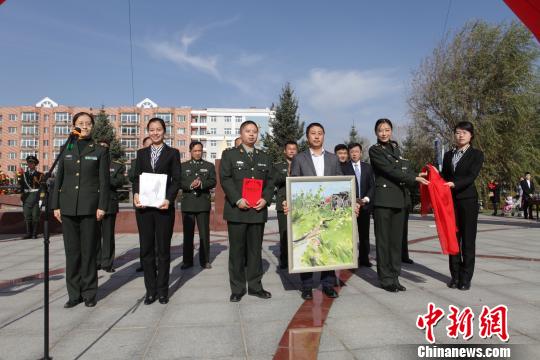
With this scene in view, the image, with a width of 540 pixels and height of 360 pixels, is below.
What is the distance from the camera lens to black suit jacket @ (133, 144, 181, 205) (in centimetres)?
481

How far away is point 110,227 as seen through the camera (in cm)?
680

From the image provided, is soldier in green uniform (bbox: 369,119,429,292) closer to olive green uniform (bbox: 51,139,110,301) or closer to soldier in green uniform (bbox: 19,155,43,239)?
olive green uniform (bbox: 51,139,110,301)

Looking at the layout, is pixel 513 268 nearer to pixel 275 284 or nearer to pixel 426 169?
pixel 426 169

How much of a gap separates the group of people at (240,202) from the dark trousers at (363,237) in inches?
71.4

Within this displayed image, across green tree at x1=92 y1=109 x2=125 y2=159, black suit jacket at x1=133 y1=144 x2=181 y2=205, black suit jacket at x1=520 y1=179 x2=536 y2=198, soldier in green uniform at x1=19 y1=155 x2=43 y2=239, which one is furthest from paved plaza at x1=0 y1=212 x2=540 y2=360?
green tree at x1=92 y1=109 x2=125 y2=159

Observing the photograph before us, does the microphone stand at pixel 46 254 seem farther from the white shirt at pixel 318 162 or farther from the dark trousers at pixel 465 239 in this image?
the dark trousers at pixel 465 239

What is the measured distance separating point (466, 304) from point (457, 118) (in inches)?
932

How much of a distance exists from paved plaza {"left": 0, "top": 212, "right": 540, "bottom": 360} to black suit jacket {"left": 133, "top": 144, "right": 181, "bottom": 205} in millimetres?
1355

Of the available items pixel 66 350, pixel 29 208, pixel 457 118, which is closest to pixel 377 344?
pixel 66 350

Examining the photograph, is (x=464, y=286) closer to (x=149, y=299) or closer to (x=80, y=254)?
(x=149, y=299)

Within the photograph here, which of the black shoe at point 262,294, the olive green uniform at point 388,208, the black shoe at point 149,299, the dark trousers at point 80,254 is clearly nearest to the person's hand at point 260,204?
the black shoe at point 262,294

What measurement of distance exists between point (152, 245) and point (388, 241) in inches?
119

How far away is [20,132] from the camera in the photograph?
9112 centimetres

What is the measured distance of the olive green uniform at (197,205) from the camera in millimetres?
6953
